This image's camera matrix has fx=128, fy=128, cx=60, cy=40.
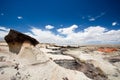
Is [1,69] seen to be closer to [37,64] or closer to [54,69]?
[37,64]

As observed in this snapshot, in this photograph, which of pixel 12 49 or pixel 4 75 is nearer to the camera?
pixel 4 75

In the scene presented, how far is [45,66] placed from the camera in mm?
6762

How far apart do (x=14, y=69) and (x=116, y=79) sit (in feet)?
38.6

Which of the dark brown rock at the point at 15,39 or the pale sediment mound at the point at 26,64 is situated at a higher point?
the dark brown rock at the point at 15,39

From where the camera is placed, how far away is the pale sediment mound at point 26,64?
18.5 ft

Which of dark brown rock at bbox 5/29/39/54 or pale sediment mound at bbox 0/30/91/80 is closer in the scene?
pale sediment mound at bbox 0/30/91/80

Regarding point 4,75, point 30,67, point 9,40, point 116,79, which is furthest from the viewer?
point 116,79

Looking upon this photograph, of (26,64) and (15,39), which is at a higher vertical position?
(15,39)

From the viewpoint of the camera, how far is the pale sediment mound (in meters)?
5.63

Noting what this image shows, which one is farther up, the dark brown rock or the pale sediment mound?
the dark brown rock

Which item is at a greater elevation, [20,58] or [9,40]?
[9,40]

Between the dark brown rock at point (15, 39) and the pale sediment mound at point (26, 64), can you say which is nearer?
the pale sediment mound at point (26, 64)

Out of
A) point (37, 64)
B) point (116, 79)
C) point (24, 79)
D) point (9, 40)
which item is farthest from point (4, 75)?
point (116, 79)

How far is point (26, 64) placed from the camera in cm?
637
